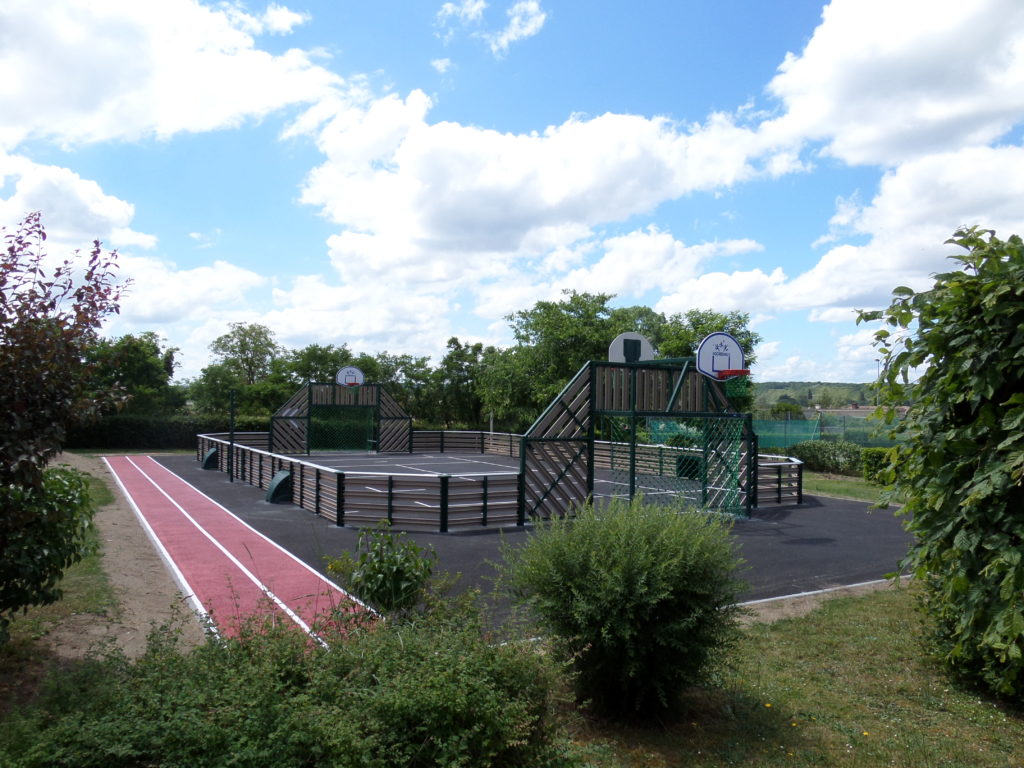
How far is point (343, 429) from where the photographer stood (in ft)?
117

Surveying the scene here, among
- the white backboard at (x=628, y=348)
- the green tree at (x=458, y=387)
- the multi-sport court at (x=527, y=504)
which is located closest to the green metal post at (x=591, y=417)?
the multi-sport court at (x=527, y=504)

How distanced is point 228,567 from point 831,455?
2198 centimetres

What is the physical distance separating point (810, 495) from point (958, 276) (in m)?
15.9

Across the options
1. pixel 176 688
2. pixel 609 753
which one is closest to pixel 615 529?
pixel 609 753

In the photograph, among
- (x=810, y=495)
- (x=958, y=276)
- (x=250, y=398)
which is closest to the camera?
(x=958, y=276)

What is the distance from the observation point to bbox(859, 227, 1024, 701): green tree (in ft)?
14.6

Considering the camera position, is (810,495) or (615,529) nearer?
(615,529)

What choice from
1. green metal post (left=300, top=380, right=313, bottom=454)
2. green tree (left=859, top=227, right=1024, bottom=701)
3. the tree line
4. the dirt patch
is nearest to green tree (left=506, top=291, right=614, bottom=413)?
the tree line

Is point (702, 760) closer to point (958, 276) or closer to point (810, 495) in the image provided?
point (958, 276)

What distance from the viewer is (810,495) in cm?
1961

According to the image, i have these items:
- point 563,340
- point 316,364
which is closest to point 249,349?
point 316,364

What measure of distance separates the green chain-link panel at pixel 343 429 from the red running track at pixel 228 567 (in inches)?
628

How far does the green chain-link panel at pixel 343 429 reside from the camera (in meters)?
35.2

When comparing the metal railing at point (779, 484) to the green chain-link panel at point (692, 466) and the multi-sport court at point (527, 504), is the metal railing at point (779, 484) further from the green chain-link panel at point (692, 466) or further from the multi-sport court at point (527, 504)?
the green chain-link panel at point (692, 466)
